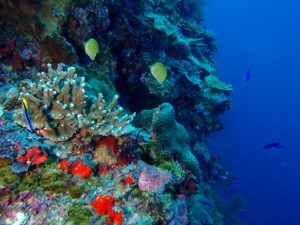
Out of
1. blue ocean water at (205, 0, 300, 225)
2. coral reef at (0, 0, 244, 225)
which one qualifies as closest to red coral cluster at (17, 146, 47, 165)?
coral reef at (0, 0, 244, 225)

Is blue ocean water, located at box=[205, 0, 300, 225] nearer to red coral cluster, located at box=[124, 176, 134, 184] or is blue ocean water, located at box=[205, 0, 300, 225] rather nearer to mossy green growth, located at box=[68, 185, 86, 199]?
red coral cluster, located at box=[124, 176, 134, 184]

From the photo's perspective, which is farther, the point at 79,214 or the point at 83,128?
the point at 83,128

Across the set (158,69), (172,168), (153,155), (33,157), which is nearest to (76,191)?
(33,157)

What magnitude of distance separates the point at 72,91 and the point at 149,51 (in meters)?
3.59

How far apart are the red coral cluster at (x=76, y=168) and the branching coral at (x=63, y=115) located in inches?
15.1

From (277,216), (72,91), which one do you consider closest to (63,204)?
(72,91)

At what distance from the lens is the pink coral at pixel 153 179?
301 cm

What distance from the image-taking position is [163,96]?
6.36m

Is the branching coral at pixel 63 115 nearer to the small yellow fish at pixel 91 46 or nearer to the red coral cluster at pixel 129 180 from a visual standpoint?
the red coral cluster at pixel 129 180

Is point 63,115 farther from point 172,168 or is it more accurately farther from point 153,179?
point 172,168

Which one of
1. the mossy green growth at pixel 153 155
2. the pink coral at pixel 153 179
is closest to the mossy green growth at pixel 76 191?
the pink coral at pixel 153 179

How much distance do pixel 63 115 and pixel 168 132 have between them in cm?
212

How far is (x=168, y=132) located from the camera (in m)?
4.66

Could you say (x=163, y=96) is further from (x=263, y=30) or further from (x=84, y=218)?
(x=263, y=30)
